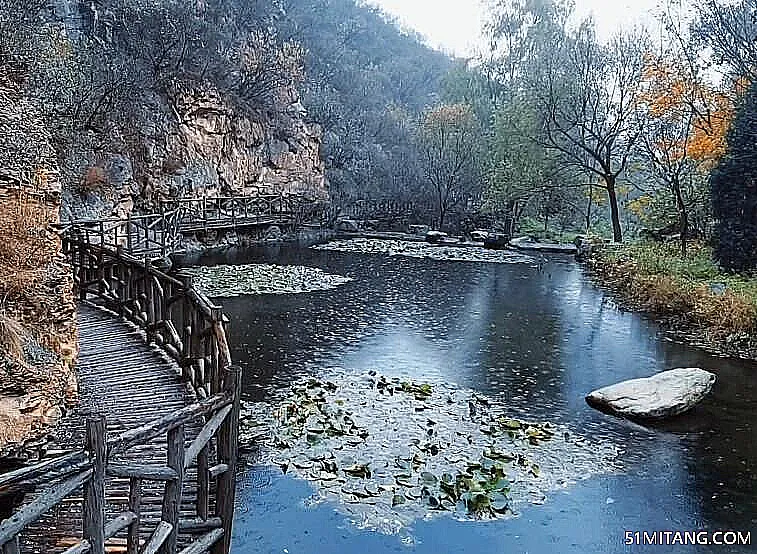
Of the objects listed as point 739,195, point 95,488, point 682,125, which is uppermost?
point 682,125

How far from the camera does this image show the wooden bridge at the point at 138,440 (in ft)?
13.5

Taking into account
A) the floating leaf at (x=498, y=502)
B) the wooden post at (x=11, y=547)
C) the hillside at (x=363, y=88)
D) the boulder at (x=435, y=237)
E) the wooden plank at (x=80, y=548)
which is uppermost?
the hillside at (x=363, y=88)

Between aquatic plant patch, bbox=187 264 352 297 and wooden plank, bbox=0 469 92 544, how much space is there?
1725 cm

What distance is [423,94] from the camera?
64.8m

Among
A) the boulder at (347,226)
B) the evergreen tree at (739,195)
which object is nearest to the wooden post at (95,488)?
the evergreen tree at (739,195)

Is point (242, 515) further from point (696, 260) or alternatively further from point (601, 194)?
point (601, 194)

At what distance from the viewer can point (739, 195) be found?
2075cm

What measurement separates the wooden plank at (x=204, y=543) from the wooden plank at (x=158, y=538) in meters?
0.63

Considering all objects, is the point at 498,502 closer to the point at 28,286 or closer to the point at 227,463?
the point at 227,463

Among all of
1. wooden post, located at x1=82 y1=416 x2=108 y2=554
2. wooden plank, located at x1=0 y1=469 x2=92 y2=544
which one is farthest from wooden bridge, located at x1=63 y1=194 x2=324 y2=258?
wooden plank, located at x1=0 y1=469 x2=92 y2=544

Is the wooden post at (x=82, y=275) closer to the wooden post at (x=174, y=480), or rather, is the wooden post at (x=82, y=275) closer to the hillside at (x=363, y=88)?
the wooden post at (x=174, y=480)

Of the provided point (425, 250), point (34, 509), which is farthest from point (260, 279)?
point (34, 509)

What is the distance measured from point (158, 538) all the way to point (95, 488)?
1184mm

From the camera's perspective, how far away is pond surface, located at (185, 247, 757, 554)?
824 centimetres
